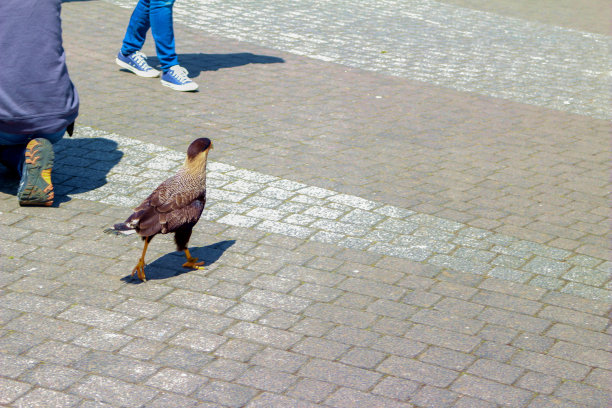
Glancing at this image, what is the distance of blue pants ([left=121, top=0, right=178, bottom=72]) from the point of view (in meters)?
9.26

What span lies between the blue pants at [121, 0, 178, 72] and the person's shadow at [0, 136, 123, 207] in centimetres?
210

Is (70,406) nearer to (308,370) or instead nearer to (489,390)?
(308,370)

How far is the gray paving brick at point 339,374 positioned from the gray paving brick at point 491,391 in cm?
44

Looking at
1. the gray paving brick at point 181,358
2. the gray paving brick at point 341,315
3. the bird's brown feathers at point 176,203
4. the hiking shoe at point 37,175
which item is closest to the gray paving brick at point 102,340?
the gray paving brick at point 181,358

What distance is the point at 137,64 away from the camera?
969cm

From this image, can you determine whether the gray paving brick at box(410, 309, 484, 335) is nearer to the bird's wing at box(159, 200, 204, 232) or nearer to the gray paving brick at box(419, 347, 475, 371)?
the gray paving brick at box(419, 347, 475, 371)

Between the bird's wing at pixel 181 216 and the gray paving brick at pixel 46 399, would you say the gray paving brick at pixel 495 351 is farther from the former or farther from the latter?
the gray paving brick at pixel 46 399

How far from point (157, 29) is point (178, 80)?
2.04 feet

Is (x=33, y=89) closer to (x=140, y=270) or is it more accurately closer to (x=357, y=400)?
(x=140, y=270)

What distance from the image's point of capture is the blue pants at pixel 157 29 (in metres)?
9.26

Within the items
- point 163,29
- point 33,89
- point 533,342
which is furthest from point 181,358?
point 163,29

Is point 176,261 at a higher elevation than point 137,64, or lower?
lower

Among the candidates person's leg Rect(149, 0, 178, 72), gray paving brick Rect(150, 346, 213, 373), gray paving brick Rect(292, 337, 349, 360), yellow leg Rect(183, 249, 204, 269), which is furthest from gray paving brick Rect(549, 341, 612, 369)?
person's leg Rect(149, 0, 178, 72)

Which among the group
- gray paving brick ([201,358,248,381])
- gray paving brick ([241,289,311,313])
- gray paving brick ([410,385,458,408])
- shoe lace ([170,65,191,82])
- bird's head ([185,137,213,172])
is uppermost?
bird's head ([185,137,213,172])
